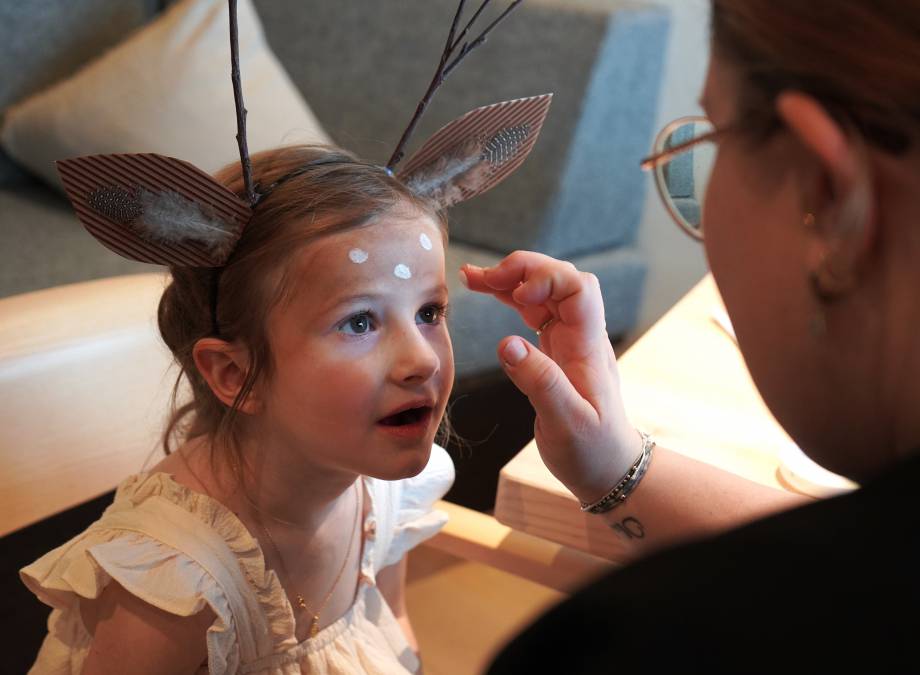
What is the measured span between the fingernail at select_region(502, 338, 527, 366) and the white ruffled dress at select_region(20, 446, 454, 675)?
266 mm

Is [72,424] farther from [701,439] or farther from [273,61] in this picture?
[273,61]

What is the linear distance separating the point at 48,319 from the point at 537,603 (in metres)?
0.94

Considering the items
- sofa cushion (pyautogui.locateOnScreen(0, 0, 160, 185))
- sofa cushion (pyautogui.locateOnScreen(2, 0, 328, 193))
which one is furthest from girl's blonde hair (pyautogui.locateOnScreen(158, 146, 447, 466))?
sofa cushion (pyautogui.locateOnScreen(0, 0, 160, 185))

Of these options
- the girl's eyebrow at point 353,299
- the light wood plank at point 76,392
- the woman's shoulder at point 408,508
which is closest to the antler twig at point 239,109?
the girl's eyebrow at point 353,299

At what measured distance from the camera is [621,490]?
815mm

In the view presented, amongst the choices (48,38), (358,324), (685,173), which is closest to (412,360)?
(358,324)

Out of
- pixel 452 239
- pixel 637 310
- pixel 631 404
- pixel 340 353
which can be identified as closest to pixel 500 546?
pixel 631 404

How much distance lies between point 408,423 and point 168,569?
213mm

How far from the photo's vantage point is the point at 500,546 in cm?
97

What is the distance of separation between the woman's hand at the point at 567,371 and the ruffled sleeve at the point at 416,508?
0.66ft

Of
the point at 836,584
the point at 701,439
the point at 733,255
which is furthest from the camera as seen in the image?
the point at 701,439

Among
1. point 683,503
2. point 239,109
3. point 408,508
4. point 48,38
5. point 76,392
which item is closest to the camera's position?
point 239,109

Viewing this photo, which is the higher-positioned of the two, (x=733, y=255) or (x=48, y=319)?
(x=733, y=255)

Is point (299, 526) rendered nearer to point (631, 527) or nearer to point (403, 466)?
point (403, 466)
